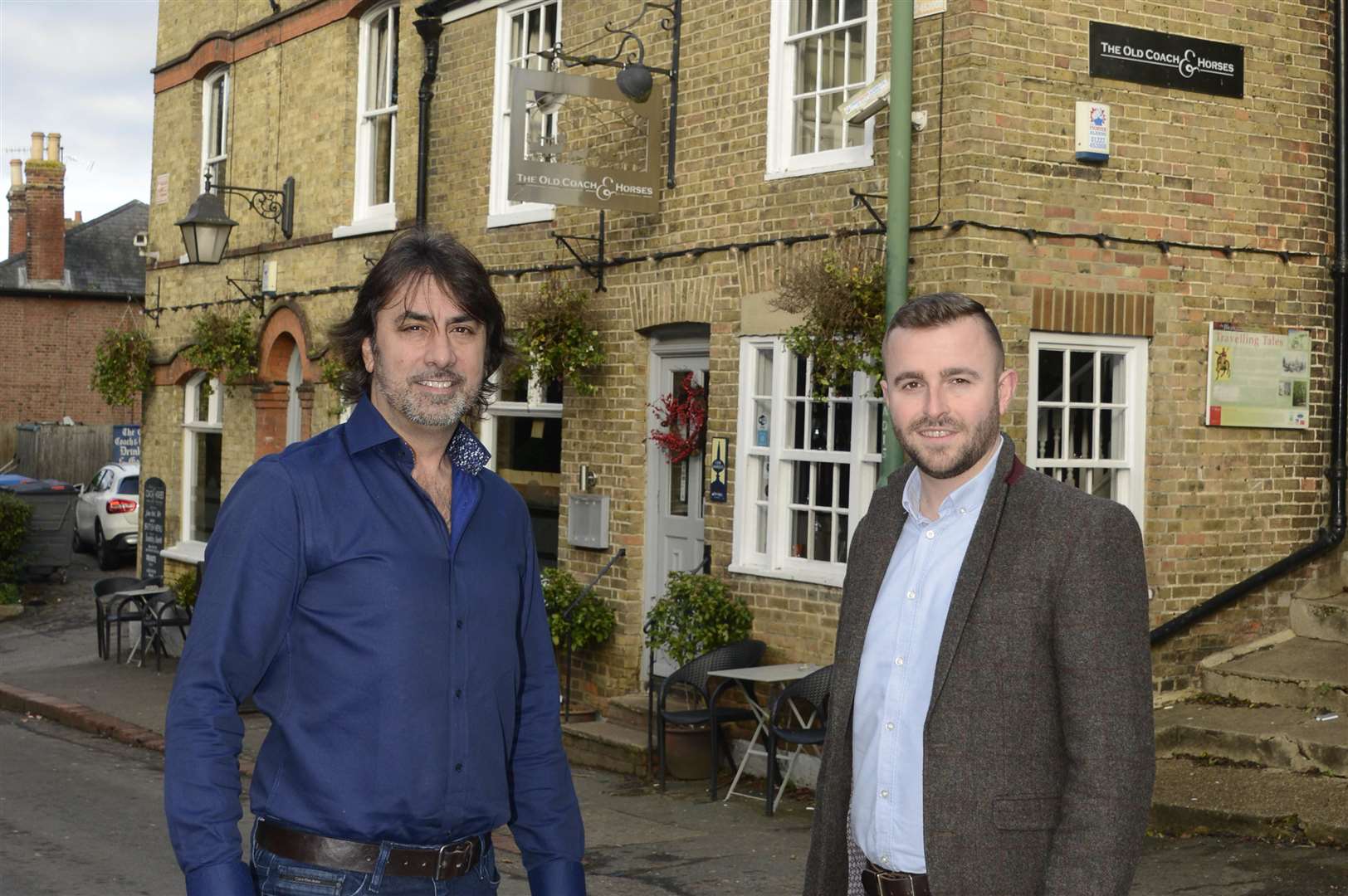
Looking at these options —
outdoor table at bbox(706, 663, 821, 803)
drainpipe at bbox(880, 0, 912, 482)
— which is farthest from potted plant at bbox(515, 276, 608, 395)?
drainpipe at bbox(880, 0, 912, 482)

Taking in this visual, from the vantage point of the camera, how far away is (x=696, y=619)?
1064 cm

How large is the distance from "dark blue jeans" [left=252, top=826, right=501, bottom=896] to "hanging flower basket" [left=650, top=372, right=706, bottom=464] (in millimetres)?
8357

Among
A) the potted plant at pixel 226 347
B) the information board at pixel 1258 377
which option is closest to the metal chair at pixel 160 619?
the potted plant at pixel 226 347

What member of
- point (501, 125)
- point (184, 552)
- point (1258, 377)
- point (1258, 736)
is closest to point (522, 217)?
point (501, 125)

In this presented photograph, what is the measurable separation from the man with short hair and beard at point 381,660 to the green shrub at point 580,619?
8482 millimetres

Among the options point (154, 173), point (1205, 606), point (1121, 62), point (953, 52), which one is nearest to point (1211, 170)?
point (1121, 62)

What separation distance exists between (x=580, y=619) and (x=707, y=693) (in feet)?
6.82

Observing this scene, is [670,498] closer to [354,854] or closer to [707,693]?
[707,693]

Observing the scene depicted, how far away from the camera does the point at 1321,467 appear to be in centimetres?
1045

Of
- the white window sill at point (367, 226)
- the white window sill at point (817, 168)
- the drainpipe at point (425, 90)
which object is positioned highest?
the drainpipe at point (425, 90)

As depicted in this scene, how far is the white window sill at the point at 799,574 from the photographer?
1020 cm

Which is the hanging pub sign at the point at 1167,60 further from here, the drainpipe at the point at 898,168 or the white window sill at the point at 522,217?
the white window sill at the point at 522,217

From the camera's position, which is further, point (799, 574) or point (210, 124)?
point (210, 124)

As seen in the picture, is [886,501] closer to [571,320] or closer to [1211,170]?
[1211,170]
